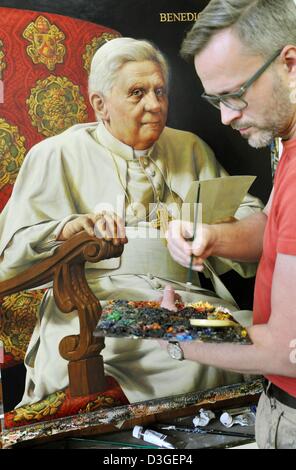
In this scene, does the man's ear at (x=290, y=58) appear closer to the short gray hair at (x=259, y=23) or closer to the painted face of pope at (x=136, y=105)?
the short gray hair at (x=259, y=23)

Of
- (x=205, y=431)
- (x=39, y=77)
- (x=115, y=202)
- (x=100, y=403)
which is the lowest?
(x=205, y=431)

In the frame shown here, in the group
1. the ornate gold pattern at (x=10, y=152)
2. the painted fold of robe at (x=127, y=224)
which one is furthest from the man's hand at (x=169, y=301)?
the ornate gold pattern at (x=10, y=152)

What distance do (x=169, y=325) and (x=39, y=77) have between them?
0.92 meters

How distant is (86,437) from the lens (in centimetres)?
186

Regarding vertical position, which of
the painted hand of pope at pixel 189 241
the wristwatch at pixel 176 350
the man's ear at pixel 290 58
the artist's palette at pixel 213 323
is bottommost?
the wristwatch at pixel 176 350

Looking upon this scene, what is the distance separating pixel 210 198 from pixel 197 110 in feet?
1.07

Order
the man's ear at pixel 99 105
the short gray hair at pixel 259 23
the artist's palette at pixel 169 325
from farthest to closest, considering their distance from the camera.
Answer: the man's ear at pixel 99 105 < the short gray hair at pixel 259 23 < the artist's palette at pixel 169 325

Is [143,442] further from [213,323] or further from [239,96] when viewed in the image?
[239,96]

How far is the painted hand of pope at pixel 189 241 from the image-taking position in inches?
67.9

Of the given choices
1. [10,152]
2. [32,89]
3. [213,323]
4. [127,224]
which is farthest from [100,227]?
[213,323]

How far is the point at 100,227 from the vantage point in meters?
1.84

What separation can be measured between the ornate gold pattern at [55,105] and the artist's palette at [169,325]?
0.67m

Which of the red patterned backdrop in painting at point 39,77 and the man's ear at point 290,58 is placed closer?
the man's ear at point 290,58

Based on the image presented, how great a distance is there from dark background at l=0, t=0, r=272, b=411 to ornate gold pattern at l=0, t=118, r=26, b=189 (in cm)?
39
